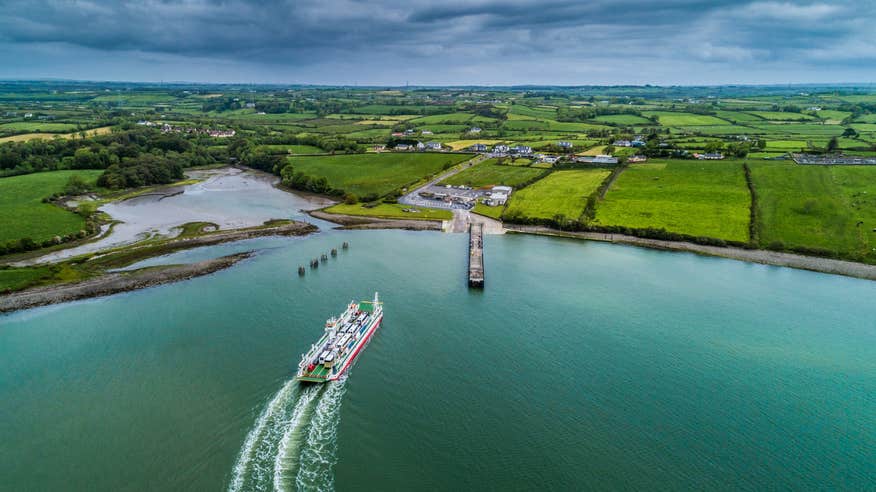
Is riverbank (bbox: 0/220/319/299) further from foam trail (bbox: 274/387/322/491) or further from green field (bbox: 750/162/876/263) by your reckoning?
green field (bbox: 750/162/876/263)

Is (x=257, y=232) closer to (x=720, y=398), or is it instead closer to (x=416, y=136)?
(x=720, y=398)

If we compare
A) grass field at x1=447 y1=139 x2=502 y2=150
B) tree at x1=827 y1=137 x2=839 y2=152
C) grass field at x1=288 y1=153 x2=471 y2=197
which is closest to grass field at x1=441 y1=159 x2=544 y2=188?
grass field at x1=288 y1=153 x2=471 y2=197

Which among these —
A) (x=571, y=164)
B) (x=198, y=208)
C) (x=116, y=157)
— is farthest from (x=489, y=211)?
(x=116, y=157)

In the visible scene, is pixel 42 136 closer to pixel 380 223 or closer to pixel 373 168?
pixel 373 168

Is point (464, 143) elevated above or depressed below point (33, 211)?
above

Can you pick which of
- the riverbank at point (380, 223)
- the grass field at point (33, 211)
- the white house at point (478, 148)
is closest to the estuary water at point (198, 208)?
the grass field at point (33, 211)

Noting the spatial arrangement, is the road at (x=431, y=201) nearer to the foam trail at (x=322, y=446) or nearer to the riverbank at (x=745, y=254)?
the riverbank at (x=745, y=254)
